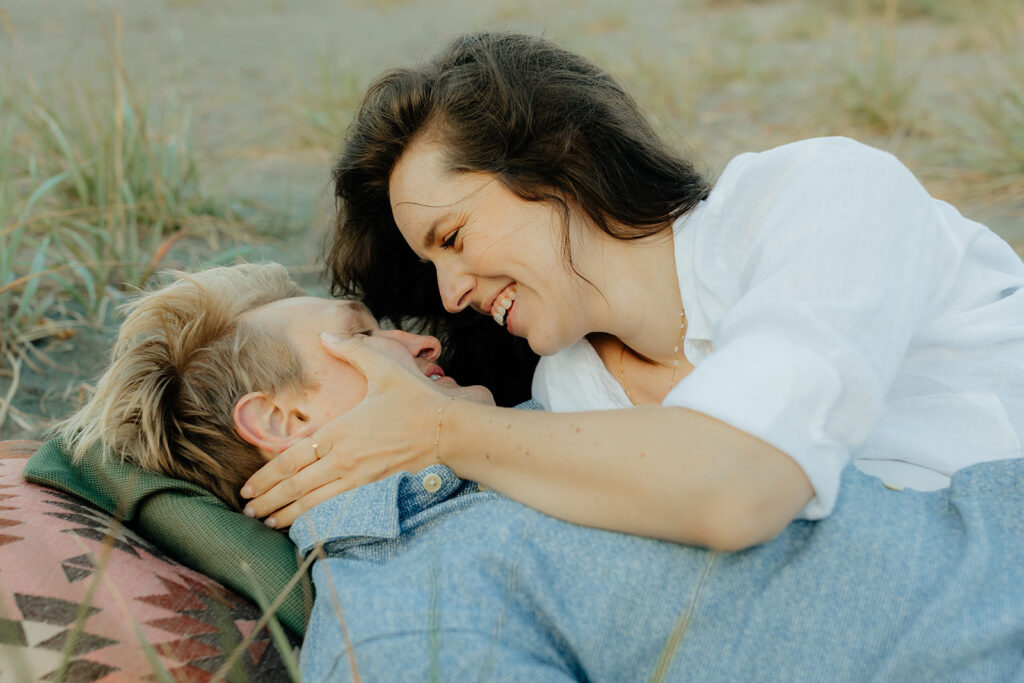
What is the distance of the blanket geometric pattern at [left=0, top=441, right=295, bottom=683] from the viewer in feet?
5.54

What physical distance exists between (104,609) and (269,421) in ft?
1.85

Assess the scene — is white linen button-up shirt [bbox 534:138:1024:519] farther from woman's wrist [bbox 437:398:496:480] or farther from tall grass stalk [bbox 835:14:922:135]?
tall grass stalk [bbox 835:14:922:135]

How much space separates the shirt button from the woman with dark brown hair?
0.06 meters

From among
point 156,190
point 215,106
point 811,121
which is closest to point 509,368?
point 156,190

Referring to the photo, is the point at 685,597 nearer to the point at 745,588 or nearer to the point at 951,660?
the point at 745,588

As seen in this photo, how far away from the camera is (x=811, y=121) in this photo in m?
6.17

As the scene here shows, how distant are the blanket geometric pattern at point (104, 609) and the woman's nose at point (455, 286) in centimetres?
82

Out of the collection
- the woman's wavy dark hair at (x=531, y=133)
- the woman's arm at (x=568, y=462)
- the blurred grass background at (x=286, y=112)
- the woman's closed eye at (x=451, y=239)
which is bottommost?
the blurred grass background at (x=286, y=112)

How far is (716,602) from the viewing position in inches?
65.7

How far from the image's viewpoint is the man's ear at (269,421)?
7.06ft

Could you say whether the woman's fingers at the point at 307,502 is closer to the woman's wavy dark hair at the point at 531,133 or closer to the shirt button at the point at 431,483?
the shirt button at the point at 431,483

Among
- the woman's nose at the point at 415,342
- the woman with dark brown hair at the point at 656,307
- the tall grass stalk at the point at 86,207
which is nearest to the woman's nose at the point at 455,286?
the woman with dark brown hair at the point at 656,307

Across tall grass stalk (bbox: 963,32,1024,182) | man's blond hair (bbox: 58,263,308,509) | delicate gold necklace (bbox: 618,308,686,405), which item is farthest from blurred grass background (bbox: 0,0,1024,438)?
delicate gold necklace (bbox: 618,308,686,405)

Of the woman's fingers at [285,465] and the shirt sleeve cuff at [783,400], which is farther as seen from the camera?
the woman's fingers at [285,465]
